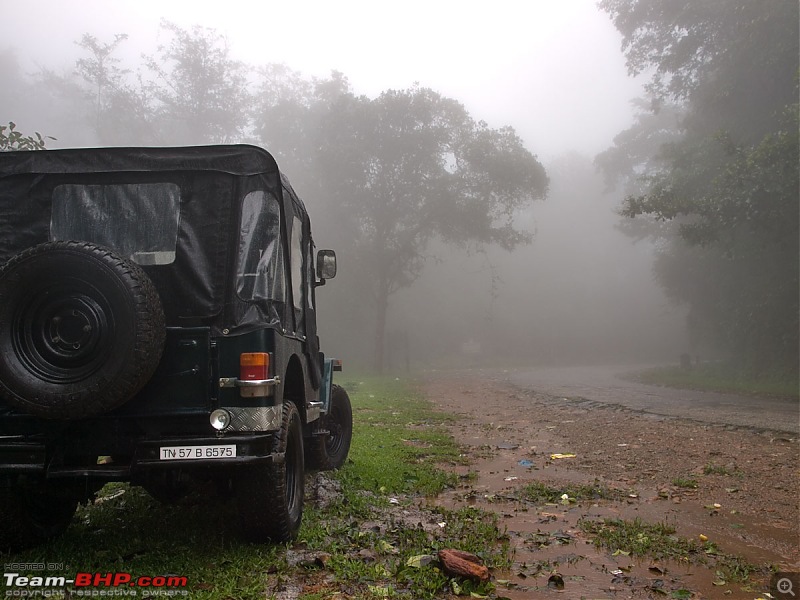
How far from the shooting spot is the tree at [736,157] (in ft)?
55.8

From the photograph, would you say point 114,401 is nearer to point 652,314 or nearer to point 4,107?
point 4,107

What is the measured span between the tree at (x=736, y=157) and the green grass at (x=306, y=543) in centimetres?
1387

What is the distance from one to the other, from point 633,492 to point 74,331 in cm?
541

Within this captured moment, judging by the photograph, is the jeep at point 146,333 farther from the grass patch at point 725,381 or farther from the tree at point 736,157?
the grass patch at point 725,381

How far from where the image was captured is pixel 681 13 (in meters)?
22.1

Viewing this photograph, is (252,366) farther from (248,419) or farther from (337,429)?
(337,429)

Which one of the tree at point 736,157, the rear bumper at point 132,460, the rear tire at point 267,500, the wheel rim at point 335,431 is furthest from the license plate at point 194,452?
the tree at point 736,157

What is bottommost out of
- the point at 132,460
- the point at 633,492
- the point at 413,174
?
the point at 633,492

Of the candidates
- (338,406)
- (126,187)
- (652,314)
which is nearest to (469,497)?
(338,406)

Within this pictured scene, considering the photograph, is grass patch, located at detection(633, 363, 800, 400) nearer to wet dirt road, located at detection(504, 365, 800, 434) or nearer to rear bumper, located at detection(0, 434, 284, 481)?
wet dirt road, located at detection(504, 365, 800, 434)

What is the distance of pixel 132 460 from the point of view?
4.15 m

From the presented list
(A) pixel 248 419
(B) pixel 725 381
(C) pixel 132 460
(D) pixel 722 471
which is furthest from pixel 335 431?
(B) pixel 725 381

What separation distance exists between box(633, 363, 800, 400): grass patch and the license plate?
16.4 metres

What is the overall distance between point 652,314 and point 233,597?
6204cm
